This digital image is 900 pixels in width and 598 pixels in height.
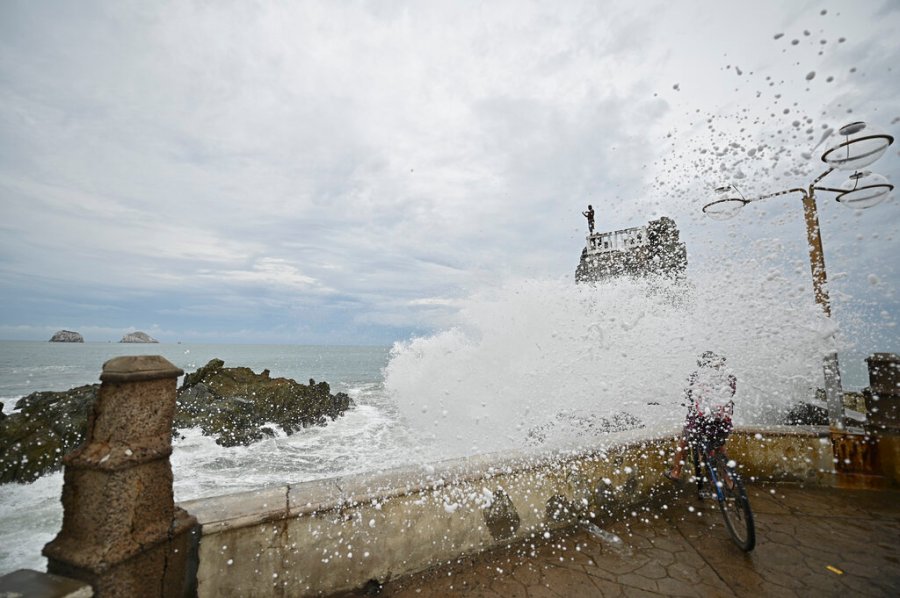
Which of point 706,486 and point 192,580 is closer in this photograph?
point 192,580

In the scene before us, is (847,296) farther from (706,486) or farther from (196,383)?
(196,383)

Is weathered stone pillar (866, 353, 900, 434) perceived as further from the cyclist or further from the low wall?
the low wall

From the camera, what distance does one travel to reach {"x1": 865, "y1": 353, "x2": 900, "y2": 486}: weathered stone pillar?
4.78 metres

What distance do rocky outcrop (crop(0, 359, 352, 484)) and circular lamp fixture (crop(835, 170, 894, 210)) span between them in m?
15.0

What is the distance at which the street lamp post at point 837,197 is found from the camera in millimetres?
4156

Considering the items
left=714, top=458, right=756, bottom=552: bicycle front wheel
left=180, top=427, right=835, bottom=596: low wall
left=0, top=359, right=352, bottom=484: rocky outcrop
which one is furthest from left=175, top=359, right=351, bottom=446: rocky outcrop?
left=714, top=458, right=756, bottom=552: bicycle front wheel

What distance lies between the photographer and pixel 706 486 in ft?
14.5

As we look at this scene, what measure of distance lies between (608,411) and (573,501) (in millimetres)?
7991

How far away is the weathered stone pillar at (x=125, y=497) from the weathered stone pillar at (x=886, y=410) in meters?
7.63

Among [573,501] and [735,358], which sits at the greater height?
[735,358]

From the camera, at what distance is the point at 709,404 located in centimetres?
424

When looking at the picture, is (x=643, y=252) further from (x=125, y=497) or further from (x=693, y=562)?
(x=125, y=497)

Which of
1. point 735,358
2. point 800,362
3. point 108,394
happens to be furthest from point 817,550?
point 800,362

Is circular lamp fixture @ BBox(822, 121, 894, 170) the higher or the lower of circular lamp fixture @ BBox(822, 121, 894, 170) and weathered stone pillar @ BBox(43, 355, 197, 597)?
the higher
